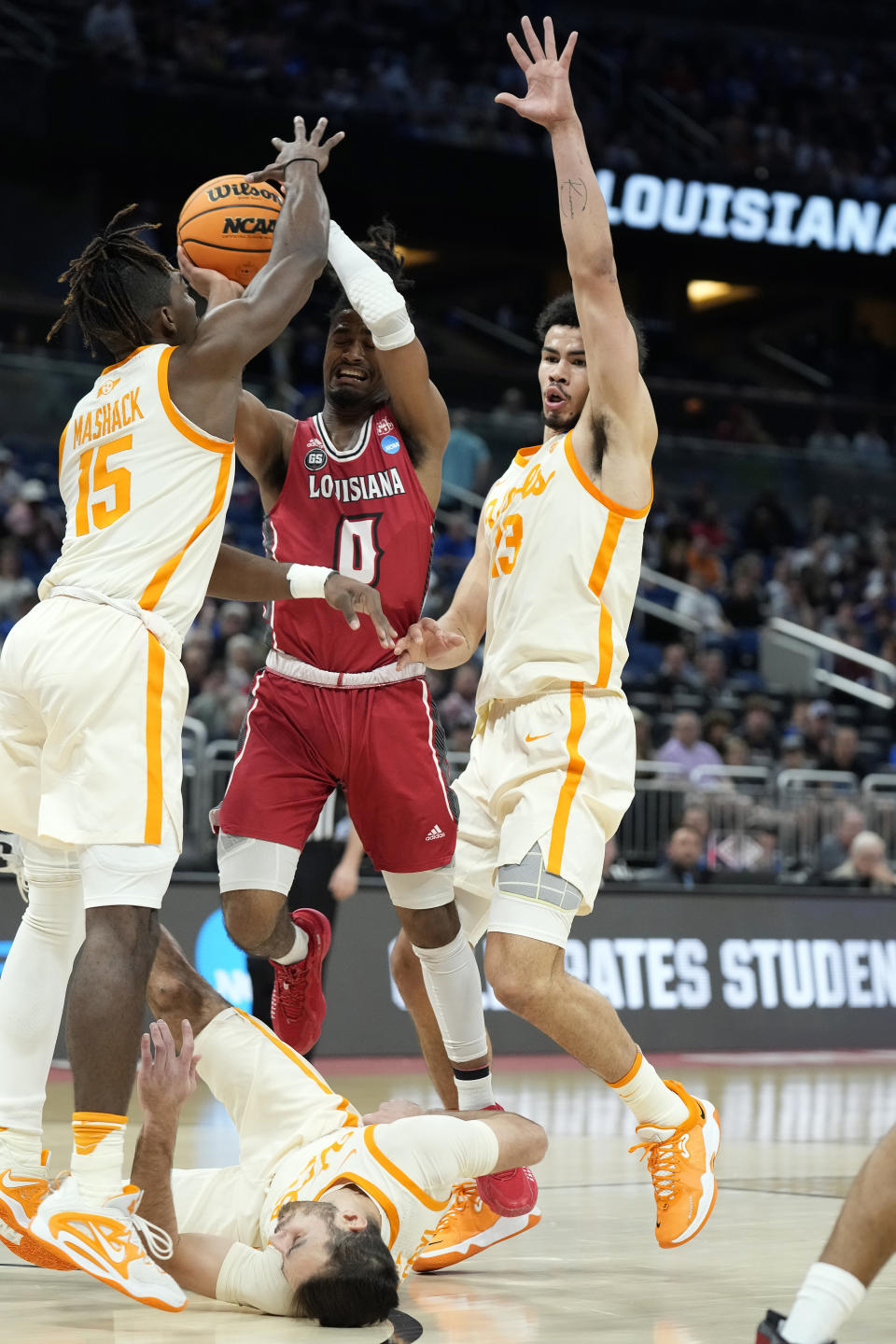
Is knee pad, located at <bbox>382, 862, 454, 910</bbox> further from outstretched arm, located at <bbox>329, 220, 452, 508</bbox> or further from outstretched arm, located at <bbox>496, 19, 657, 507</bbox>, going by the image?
outstretched arm, located at <bbox>496, 19, 657, 507</bbox>

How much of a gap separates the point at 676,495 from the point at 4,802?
16.2 metres

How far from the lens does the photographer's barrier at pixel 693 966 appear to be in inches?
402

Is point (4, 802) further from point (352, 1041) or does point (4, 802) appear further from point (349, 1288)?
point (352, 1041)

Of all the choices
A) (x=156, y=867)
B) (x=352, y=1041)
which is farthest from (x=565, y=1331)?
(x=352, y=1041)

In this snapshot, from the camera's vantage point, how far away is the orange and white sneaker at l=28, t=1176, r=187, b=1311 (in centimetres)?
377

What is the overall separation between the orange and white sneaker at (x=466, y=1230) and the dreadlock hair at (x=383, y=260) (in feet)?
8.62

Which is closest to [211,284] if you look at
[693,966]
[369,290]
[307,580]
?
[369,290]

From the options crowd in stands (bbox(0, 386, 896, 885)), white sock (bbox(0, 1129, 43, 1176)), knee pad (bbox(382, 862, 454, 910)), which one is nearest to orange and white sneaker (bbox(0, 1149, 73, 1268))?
white sock (bbox(0, 1129, 43, 1176))

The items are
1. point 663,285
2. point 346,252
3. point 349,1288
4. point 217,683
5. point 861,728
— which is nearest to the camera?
point 349,1288

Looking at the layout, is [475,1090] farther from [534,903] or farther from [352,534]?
[352,534]

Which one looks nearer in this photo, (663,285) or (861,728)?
(861,728)

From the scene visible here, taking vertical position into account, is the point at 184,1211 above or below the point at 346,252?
below

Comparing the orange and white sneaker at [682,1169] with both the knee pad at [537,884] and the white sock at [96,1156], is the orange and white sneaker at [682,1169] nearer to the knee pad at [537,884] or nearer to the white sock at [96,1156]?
the knee pad at [537,884]

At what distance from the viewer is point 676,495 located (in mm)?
19938
